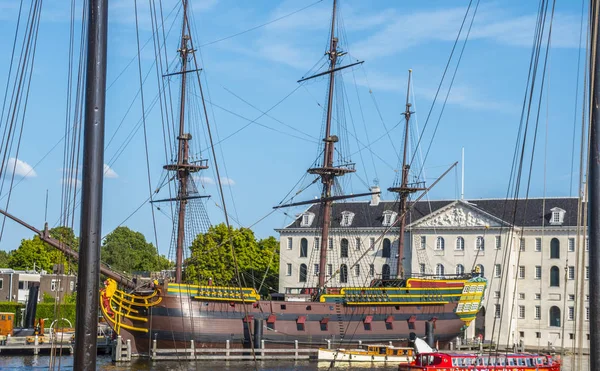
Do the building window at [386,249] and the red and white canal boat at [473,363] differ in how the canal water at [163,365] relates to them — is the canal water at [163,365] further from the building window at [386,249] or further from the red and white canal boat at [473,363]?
the building window at [386,249]

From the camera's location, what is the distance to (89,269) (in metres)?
10.2

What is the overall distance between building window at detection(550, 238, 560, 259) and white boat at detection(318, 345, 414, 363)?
27.7 m

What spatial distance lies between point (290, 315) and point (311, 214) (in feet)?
108

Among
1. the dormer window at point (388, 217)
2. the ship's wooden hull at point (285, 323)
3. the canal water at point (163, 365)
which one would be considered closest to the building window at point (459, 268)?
the dormer window at point (388, 217)

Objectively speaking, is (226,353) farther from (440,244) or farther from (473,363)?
(440,244)

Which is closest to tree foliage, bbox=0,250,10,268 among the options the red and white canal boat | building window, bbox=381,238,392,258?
building window, bbox=381,238,392,258

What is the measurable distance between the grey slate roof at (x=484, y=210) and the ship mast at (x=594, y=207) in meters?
58.7

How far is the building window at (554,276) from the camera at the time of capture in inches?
2943

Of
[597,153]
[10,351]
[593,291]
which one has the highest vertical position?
[597,153]

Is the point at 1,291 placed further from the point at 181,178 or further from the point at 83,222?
the point at 83,222

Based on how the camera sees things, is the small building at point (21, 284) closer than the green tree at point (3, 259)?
Yes

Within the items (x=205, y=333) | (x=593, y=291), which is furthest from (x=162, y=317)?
(x=593, y=291)

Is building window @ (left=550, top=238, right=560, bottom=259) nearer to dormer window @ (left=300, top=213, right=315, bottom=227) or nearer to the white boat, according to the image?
dormer window @ (left=300, top=213, right=315, bottom=227)

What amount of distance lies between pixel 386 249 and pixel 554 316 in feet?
56.3
